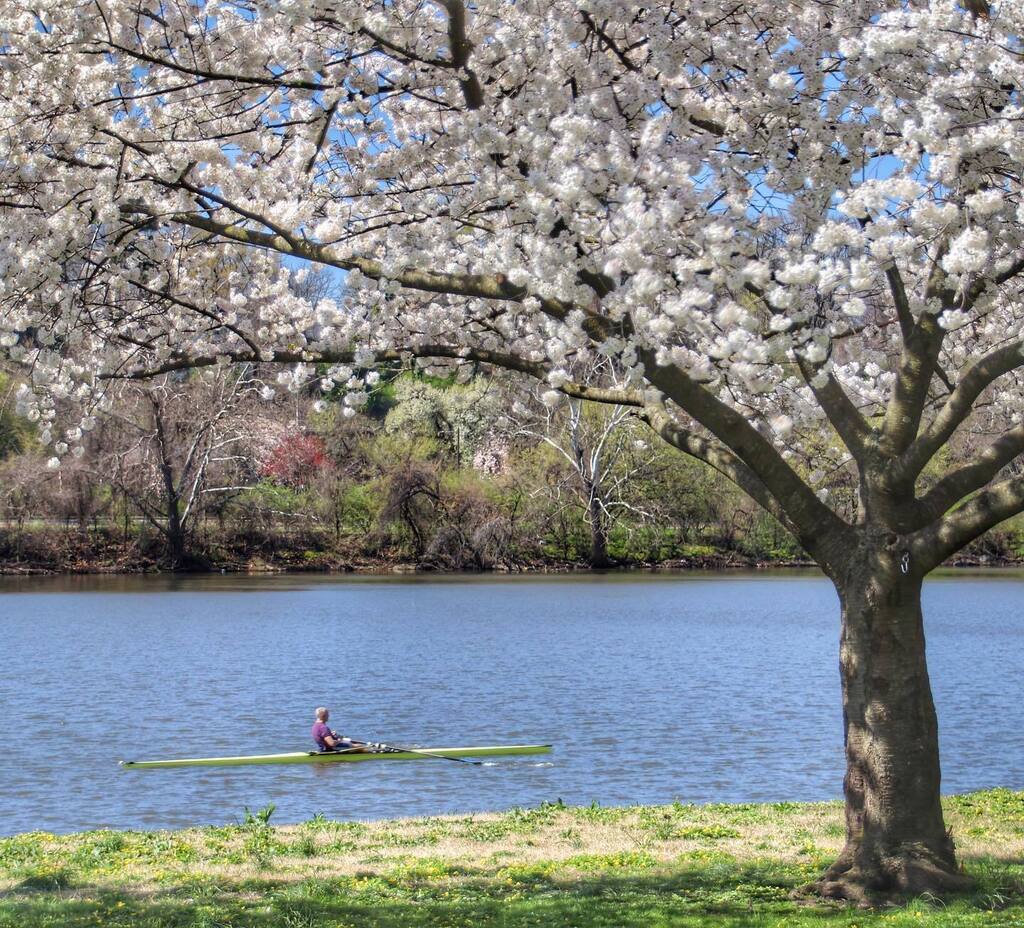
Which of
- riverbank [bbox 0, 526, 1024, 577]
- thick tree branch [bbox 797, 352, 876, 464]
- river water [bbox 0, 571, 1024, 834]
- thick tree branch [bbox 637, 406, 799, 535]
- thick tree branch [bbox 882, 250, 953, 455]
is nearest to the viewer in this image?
thick tree branch [bbox 882, 250, 953, 455]

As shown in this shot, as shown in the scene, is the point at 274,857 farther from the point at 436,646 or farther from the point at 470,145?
the point at 436,646

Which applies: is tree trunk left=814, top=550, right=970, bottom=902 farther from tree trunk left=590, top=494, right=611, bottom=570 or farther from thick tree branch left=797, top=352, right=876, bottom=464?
tree trunk left=590, top=494, right=611, bottom=570

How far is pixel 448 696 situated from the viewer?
814 inches

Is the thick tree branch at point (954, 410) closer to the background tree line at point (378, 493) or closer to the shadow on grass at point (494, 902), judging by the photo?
the shadow on grass at point (494, 902)

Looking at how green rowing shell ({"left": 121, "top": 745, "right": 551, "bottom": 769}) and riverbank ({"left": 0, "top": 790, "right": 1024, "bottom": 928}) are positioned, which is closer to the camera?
riverbank ({"left": 0, "top": 790, "right": 1024, "bottom": 928})

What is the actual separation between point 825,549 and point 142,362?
5.21 meters

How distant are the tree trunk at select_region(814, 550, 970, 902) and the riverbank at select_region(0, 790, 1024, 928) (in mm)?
268

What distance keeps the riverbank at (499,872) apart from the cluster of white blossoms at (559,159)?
2.92 m

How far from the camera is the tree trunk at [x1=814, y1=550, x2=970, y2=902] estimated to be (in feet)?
23.7

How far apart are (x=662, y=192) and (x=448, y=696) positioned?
1508 cm

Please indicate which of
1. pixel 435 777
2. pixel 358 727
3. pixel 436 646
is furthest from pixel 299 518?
pixel 435 777

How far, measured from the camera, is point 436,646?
26.7m

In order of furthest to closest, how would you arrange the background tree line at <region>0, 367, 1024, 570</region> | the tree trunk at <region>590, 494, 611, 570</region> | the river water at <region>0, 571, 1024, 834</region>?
the tree trunk at <region>590, 494, 611, 570</region> < the background tree line at <region>0, 367, 1024, 570</region> < the river water at <region>0, 571, 1024, 834</region>

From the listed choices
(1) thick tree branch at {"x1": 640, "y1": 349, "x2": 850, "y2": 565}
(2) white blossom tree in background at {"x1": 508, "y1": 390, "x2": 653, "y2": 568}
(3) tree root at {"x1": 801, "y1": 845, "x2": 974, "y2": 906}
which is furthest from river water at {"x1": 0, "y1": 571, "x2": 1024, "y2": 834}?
(2) white blossom tree in background at {"x1": 508, "y1": 390, "x2": 653, "y2": 568}
